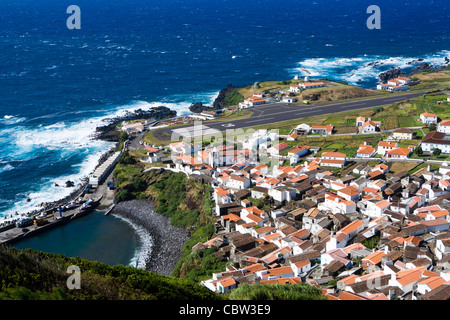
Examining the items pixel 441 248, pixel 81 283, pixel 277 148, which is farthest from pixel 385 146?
pixel 81 283

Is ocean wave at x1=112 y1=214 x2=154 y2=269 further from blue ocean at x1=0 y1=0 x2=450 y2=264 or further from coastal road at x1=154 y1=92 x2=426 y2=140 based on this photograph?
coastal road at x1=154 y1=92 x2=426 y2=140

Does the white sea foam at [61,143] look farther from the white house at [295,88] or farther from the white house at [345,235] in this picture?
the white house at [345,235]

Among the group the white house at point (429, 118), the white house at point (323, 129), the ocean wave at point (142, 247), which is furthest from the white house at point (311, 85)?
the ocean wave at point (142, 247)

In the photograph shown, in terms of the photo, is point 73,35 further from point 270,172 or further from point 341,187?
point 341,187

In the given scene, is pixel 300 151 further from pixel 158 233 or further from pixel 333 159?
pixel 158 233

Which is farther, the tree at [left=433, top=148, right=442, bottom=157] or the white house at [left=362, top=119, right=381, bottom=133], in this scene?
the white house at [left=362, top=119, right=381, bottom=133]

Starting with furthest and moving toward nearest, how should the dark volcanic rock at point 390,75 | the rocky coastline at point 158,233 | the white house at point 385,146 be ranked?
the dark volcanic rock at point 390,75 < the white house at point 385,146 < the rocky coastline at point 158,233

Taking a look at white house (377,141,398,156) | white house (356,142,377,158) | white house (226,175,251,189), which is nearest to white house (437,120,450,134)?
white house (377,141,398,156)
